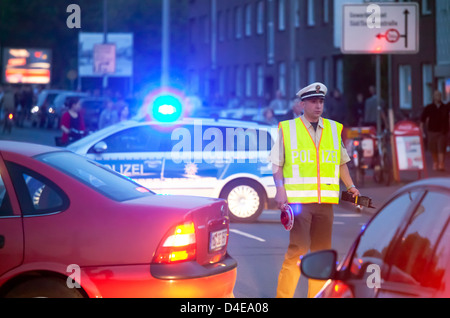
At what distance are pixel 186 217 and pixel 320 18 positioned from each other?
42.3m

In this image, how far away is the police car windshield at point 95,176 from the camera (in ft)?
21.7

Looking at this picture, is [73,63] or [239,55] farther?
[73,63]

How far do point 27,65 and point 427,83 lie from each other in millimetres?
41212

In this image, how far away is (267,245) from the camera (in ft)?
42.1

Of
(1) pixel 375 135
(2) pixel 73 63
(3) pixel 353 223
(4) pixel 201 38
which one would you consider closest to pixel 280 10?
(4) pixel 201 38

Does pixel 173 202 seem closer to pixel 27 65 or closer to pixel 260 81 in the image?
pixel 260 81

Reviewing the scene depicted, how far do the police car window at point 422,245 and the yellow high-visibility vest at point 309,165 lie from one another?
3668mm

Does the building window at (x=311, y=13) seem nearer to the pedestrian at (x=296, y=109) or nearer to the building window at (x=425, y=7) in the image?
the building window at (x=425, y=7)

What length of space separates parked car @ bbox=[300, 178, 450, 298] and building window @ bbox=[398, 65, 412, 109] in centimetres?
3469

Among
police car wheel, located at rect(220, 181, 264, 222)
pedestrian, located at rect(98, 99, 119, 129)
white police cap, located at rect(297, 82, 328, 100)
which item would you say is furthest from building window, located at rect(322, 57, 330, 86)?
white police cap, located at rect(297, 82, 328, 100)

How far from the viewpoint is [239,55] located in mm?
61188

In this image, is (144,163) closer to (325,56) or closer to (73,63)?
(325,56)

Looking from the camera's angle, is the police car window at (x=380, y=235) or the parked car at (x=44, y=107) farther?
the parked car at (x=44, y=107)

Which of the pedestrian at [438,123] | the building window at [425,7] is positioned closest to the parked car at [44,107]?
the building window at [425,7]
